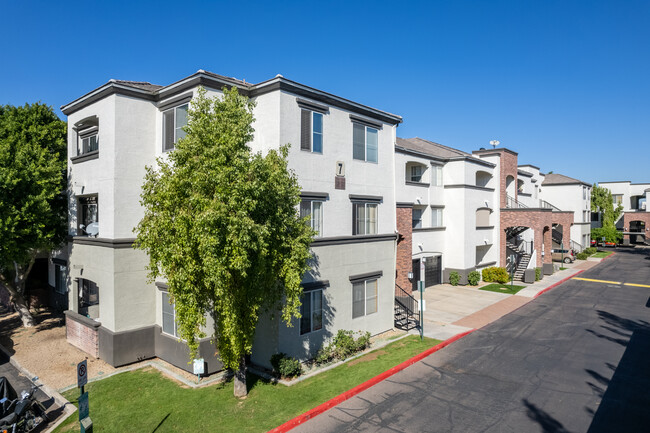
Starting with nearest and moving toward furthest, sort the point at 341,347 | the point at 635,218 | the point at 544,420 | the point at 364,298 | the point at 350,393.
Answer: the point at 544,420, the point at 350,393, the point at 341,347, the point at 364,298, the point at 635,218

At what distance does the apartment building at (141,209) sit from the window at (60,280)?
503 centimetres

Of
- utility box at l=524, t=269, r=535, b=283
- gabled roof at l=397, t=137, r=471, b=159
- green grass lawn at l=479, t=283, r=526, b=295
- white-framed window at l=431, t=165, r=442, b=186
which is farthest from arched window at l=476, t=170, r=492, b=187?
green grass lawn at l=479, t=283, r=526, b=295

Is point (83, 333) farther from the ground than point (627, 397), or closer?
farther from the ground

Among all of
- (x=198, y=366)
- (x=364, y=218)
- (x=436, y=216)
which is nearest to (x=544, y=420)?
(x=364, y=218)

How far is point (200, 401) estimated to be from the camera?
1190 cm

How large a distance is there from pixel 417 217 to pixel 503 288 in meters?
8.80

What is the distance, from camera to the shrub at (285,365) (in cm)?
1312

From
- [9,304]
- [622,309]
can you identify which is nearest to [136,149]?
[9,304]

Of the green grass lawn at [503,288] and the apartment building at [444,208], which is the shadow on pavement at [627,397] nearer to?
the green grass lawn at [503,288]

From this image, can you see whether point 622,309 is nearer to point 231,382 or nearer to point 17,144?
point 231,382

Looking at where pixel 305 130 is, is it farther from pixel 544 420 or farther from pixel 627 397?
pixel 627 397

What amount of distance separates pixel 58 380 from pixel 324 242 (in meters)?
10.9

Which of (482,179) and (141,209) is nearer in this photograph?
(141,209)

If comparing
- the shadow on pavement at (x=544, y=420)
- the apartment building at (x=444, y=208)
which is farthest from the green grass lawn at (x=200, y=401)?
the apartment building at (x=444, y=208)
